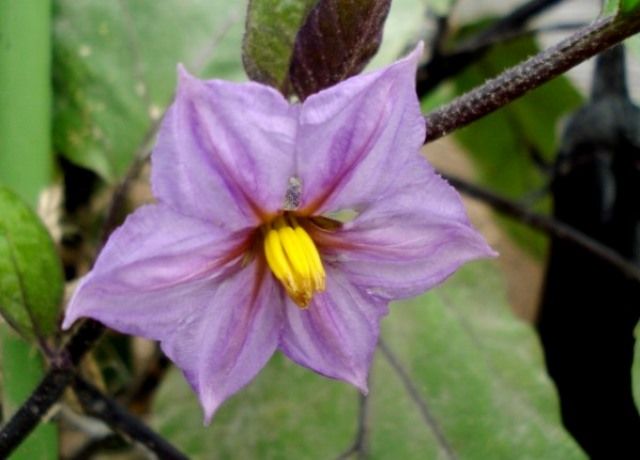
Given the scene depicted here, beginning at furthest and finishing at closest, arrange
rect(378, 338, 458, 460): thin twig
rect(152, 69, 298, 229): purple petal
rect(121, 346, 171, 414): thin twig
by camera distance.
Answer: rect(121, 346, 171, 414): thin twig, rect(378, 338, 458, 460): thin twig, rect(152, 69, 298, 229): purple petal

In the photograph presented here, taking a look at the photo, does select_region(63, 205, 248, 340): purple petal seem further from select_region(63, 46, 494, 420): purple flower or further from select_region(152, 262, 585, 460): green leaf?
select_region(152, 262, 585, 460): green leaf

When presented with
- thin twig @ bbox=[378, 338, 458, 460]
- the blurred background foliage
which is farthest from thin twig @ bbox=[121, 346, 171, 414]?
thin twig @ bbox=[378, 338, 458, 460]

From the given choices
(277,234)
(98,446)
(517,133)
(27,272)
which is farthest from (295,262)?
(517,133)

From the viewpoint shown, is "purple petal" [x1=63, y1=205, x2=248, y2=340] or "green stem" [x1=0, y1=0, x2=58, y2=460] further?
"green stem" [x1=0, y1=0, x2=58, y2=460]

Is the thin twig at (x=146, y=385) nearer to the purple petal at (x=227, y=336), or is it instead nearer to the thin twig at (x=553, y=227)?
the thin twig at (x=553, y=227)

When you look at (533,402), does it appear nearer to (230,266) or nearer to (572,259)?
(572,259)

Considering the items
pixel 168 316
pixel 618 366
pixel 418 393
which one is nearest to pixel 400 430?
pixel 418 393
